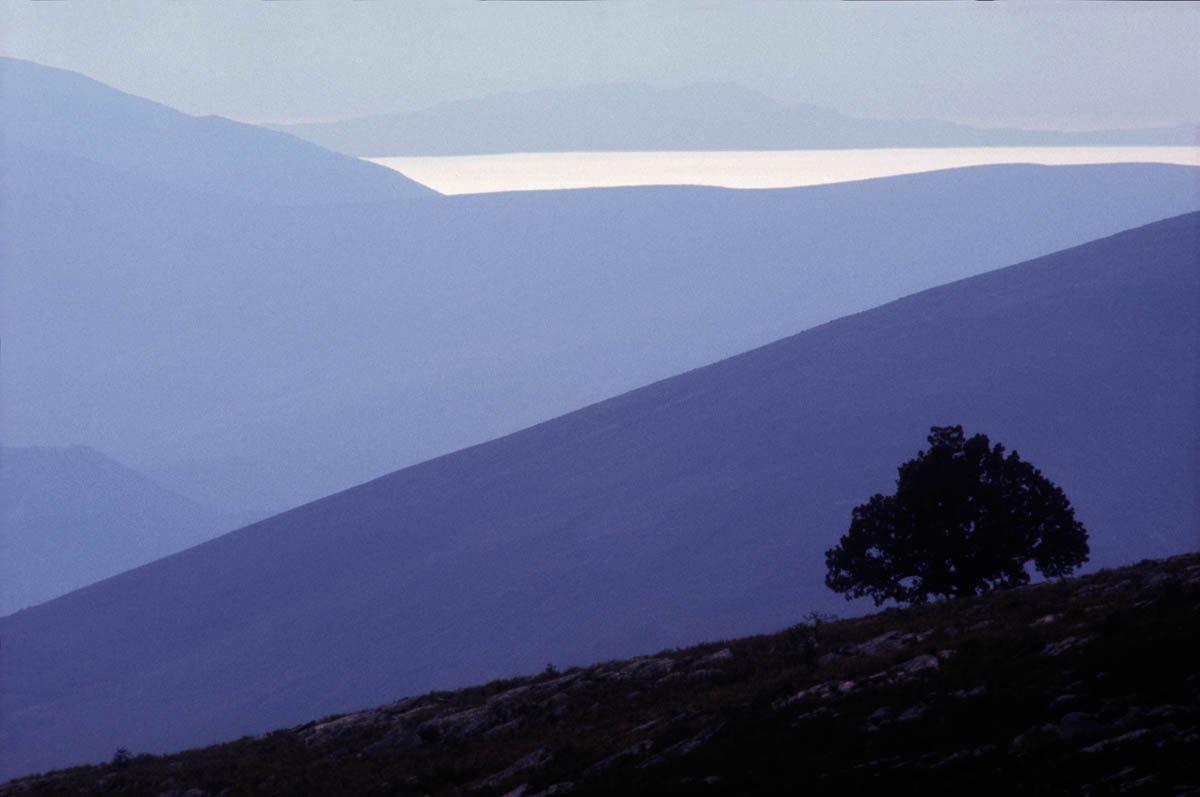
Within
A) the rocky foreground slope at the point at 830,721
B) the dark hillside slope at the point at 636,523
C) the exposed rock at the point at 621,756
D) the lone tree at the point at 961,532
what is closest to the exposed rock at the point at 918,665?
the rocky foreground slope at the point at 830,721

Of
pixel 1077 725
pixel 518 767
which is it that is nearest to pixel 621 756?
pixel 518 767

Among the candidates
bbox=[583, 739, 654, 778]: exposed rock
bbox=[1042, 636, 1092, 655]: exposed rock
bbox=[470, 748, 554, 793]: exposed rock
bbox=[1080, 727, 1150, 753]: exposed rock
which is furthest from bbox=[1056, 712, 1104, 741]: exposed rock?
bbox=[470, 748, 554, 793]: exposed rock

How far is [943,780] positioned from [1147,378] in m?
129

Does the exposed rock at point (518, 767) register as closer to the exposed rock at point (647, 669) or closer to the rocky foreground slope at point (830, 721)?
the rocky foreground slope at point (830, 721)

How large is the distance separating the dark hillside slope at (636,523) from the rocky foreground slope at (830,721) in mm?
63421

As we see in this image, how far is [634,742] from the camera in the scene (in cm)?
2286

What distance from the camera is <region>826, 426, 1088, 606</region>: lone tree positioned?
37719 mm

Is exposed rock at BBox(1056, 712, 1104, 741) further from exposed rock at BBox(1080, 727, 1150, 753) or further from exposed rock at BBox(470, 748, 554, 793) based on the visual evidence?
exposed rock at BBox(470, 748, 554, 793)

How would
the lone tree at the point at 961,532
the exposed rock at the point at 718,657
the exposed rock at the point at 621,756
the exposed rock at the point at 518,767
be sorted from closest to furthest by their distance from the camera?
the exposed rock at the point at 621,756
the exposed rock at the point at 518,767
the exposed rock at the point at 718,657
the lone tree at the point at 961,532

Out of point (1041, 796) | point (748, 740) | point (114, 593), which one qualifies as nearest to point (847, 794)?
point (1041, 796)

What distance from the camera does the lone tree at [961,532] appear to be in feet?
124

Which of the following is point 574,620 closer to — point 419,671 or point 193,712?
point 419,671

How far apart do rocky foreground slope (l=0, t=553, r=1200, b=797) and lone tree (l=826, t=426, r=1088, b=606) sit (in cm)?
745

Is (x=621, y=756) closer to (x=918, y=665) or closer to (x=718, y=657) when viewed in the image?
(x=918, y=665)
